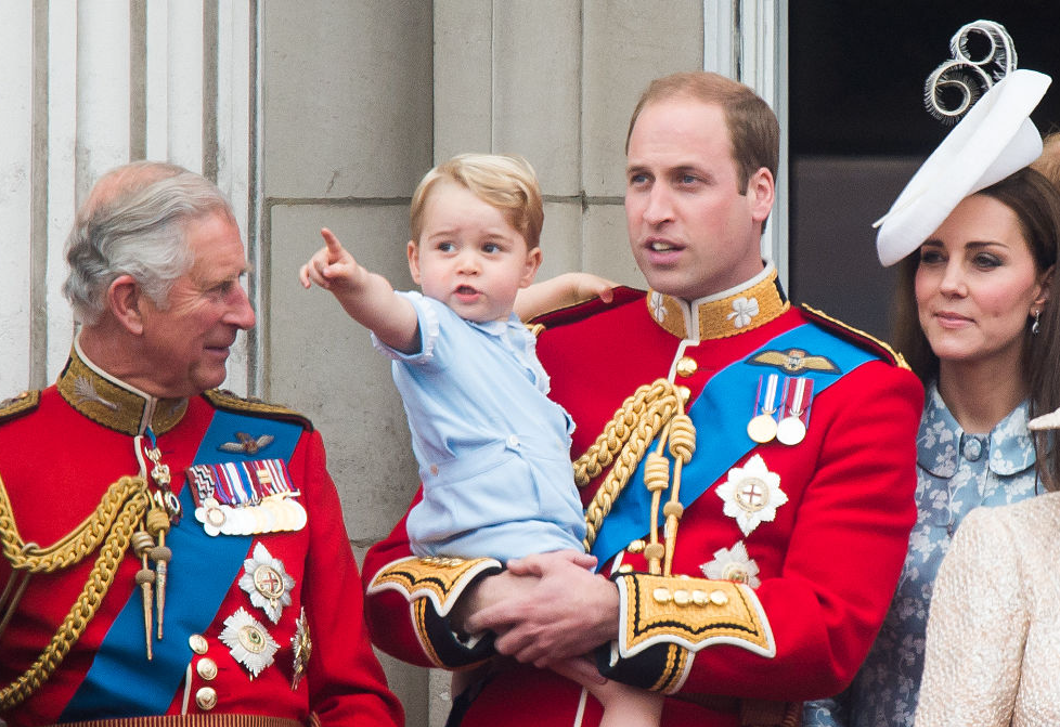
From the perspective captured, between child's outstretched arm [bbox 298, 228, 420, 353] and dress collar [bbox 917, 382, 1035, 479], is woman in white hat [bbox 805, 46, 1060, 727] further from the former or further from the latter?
child's outstretched arm [bbox 298, 228, 420, 353]

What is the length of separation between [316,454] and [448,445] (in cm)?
39

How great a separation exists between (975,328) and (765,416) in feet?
1.63

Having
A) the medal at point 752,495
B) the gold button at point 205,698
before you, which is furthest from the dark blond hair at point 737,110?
the gold button at point 205,698

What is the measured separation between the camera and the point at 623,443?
302 centimetres

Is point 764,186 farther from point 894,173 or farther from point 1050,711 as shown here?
point 894,173

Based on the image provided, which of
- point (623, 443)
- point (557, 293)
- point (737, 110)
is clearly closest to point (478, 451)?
point (623, 443)

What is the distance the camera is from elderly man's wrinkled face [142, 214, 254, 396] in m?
2.87

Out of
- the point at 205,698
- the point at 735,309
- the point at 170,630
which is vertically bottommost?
the point at 205,698

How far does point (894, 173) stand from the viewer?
15.0 feet

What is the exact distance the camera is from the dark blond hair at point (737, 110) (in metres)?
3.04

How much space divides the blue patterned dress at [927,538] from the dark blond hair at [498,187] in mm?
914

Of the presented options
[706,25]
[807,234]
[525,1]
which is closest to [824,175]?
[807,234]

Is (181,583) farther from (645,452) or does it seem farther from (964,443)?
(964,443)

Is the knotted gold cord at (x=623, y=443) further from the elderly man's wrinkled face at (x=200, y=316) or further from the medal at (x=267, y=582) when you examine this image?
the elderly man's wrinkled face at (x=200, y=316)
